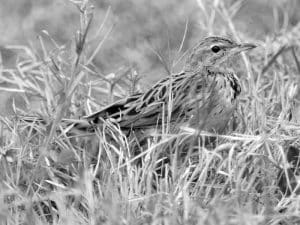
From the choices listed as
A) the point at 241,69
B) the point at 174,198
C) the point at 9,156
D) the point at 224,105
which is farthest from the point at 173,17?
the point at 174,198

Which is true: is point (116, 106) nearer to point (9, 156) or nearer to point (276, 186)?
point (9, 156)

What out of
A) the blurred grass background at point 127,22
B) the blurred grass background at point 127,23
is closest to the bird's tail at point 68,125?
the blurred grass background at point 127,23

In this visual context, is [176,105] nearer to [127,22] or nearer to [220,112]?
[220,112]

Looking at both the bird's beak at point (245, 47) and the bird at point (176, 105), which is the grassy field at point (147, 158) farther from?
the bird's beak at point (245, 47)

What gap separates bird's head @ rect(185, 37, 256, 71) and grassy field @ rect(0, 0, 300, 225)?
10.5 inches

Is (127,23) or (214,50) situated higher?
(127,23)

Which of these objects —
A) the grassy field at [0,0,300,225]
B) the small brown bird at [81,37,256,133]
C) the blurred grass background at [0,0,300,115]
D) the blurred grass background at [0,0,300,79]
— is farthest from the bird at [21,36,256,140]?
the blurred grass background at [0,0,300,79]

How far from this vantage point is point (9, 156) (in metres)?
5.22

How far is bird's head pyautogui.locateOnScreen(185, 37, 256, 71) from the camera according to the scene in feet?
20.4

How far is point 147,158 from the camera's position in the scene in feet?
15.8

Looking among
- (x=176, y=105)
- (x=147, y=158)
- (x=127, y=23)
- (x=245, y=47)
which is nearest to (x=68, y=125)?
(x=176, y=105)

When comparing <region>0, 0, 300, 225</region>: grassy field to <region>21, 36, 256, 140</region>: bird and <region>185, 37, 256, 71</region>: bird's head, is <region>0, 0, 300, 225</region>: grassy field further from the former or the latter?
<region>185, 37, 256, 71</region>: bird's head

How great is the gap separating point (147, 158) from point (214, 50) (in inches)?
67.1

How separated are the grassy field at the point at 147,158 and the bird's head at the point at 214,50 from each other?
0.27 m
